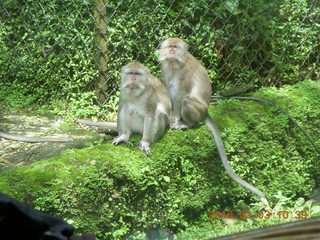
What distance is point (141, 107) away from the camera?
21.2ft

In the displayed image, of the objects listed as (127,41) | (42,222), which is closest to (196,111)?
(127,41)

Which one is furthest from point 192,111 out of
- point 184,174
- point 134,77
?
point 134,77

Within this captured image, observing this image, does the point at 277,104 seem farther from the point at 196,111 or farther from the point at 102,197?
the point at 102,197

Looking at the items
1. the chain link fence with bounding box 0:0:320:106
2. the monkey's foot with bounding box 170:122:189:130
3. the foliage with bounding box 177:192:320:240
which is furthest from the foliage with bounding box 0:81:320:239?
the chain link fence with bounding box 0:0:320:106

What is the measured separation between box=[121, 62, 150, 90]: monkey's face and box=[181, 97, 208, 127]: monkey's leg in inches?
35.0

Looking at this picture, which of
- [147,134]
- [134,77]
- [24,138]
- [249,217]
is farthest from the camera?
[24,138]

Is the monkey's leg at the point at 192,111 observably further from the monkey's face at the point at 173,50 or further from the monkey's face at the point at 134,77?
the monkey's face at the point at 134,77

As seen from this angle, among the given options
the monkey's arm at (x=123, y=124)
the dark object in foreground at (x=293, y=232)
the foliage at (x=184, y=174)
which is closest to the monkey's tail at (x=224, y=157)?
the foliage at (x=184, y=174)

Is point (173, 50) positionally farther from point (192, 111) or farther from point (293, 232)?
point (293, 232)

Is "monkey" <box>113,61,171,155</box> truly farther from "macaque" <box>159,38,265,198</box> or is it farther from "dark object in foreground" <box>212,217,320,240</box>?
"dark object in foreground" <box>212,217,320,240</box>

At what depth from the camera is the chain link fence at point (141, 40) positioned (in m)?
8.70

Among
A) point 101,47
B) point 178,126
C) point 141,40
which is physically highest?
point 141,40

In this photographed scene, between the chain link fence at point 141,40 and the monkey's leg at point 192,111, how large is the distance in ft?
6.28
